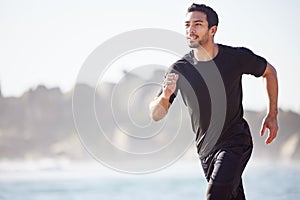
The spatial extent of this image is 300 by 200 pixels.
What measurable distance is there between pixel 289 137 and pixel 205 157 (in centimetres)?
Result: 1696

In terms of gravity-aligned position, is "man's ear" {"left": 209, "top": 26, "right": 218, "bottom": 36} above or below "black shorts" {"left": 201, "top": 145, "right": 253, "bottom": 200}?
above

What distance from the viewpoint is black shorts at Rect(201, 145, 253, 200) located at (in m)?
3.89

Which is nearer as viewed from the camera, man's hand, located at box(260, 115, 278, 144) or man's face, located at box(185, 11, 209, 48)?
man's face, located at box(185, 11, 209, 48)

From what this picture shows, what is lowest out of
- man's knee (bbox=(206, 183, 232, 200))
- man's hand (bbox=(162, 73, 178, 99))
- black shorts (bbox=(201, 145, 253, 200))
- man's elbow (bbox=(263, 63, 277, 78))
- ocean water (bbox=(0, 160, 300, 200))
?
man's knee (bbox=(206, 183, 232, 200))

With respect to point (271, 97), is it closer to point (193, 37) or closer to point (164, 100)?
point (193, 37)

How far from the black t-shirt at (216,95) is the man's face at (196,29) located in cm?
12

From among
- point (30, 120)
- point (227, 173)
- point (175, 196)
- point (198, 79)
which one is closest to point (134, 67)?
point (198, 79)

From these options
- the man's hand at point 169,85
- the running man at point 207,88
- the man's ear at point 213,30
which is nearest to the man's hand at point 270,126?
the running man at point 207,88

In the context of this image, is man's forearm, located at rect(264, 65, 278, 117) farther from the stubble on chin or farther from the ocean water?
the ocean water

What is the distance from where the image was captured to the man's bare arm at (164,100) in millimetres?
3869

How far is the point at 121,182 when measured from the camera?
1878cm

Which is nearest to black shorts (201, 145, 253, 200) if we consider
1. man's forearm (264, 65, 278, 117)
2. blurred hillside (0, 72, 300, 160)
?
man's forearm (264, 65, 278, 117)

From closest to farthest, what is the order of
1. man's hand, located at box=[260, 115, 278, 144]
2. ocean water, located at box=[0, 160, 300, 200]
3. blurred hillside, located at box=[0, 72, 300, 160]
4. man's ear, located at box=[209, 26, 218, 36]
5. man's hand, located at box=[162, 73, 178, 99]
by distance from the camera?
man's hand, located at box=[162, 73, 178, 99] → man's ear, located at box=[209, 26, 218, 36] → man's hand, located at box=[260, 115, 278, 144] → ocean water, located at box=[0, 160, 300, 200] → blurred hillside, located at box=[0, 72, 300, 160]

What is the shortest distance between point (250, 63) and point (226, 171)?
0.69m
